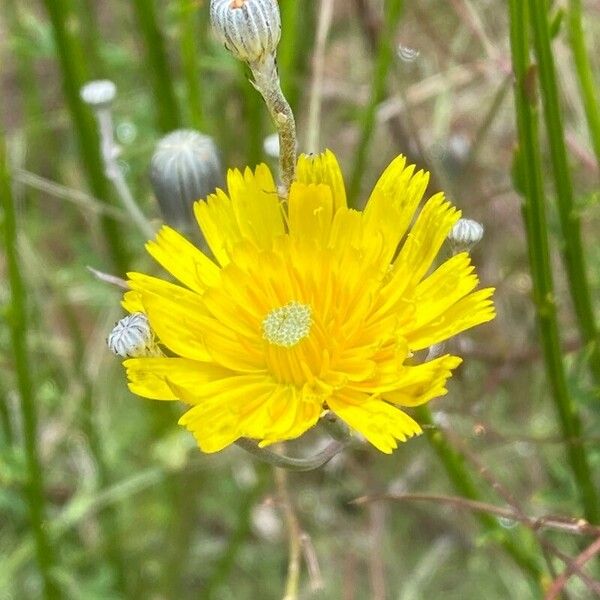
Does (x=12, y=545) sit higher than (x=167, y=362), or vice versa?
(x=167, y=362)

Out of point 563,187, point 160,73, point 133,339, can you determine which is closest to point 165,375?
point 133,339

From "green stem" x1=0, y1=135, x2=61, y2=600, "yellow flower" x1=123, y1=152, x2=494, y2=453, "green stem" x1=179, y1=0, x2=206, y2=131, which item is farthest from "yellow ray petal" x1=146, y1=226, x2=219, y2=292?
"green stem" x1=179, y1=0, x2=206, y2=131

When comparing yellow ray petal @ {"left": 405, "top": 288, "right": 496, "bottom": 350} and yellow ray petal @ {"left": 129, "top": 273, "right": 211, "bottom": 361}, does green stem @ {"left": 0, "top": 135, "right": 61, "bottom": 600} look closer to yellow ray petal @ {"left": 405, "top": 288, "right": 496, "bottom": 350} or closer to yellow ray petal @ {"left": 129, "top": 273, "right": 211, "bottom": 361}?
yellow ray petal @ {"left": 129, "top": 273, "right": 211, "bottom": 361}

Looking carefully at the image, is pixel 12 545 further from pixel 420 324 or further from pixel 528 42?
pixel 528 42

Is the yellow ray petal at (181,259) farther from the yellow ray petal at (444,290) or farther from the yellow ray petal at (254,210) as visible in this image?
the yellow ray petal at (444,290)

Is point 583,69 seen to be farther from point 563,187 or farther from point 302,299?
point 302,299

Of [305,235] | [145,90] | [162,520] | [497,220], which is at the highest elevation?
[305,235]

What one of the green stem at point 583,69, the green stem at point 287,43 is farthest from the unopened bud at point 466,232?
the green stem at point 287,43

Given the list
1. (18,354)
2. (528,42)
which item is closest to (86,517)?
(18,354)
